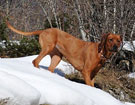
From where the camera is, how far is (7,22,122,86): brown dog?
6.52 meters

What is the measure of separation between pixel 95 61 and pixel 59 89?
2063mm

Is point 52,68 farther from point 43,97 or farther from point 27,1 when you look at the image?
point 27,1

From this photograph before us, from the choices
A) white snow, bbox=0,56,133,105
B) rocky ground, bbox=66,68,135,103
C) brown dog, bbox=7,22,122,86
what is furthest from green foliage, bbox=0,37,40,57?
white snow, bbox=0,56,133,105

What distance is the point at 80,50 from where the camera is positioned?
6.91 metres

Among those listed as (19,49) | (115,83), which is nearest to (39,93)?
(115,83)

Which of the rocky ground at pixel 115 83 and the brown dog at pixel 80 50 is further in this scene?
the rocky ground at pixel 115 83

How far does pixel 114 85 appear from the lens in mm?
8312

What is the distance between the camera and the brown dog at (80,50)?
6.52m

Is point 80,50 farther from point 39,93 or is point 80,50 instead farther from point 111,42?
point 39,93

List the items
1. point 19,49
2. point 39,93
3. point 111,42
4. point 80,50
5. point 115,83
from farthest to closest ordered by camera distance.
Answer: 1. point 19,49
2. point 115,83
3. point 80,50
4. point 111,42
5. point 39,93

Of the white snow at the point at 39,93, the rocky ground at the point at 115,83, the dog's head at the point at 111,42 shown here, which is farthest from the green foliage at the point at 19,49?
the white snow at the point at 39,93

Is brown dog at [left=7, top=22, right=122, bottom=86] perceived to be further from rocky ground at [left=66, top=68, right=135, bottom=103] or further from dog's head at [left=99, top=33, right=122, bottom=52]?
rocky ground at [left=66, top=68, right=135, bottom=103]

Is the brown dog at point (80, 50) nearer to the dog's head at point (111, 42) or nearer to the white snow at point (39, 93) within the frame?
the dog's head at point (111, 42)

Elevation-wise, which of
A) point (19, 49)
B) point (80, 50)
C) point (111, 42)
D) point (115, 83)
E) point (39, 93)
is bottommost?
point (19, 49)
